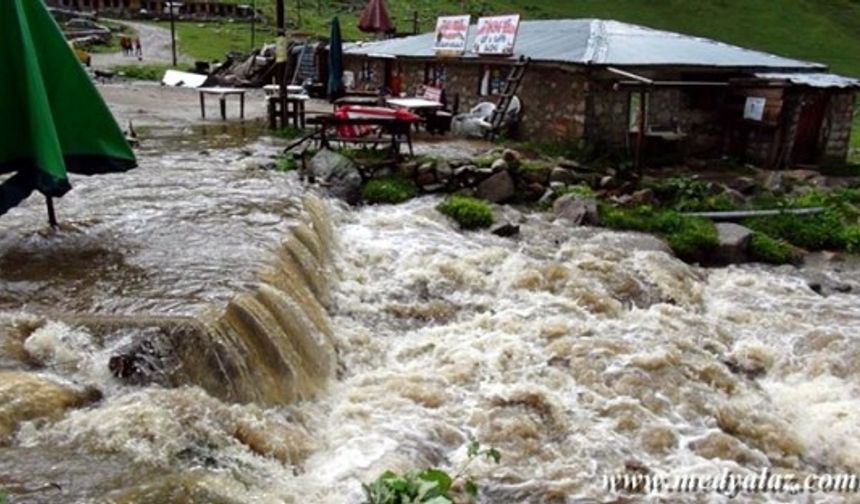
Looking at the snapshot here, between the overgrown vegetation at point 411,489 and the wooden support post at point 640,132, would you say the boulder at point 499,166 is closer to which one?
the wooden support post at point 640,132

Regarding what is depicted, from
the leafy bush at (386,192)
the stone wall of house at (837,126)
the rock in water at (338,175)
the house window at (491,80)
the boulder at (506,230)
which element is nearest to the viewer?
the boulder at (506,230)

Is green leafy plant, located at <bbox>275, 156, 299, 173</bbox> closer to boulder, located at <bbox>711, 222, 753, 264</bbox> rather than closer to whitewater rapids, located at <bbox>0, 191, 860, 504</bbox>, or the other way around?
whitewater rapids, located at <bbox>0, 191, 860, 504</bbox>

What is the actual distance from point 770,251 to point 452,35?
13107 mm

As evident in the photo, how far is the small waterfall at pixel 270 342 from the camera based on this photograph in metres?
6.98

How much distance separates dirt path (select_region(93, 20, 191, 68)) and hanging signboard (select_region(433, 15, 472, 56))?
73.2 ft

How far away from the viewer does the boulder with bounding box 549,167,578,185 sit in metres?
16.0

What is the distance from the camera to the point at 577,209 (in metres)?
14.7

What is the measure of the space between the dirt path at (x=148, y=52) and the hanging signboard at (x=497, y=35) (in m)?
24.4

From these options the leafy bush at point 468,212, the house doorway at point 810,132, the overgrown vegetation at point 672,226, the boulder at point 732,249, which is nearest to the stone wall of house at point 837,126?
the house doorway at point 810,132

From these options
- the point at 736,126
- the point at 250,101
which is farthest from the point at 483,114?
the point at 250,101

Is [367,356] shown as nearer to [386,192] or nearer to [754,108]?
[386,192]

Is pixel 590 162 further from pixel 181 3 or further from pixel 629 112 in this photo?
pixel 181 3

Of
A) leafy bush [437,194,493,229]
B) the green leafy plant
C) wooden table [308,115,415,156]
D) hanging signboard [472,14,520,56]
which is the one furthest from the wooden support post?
the green leafy plant

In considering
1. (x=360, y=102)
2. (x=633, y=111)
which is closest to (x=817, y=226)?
(x=633, y=111)
